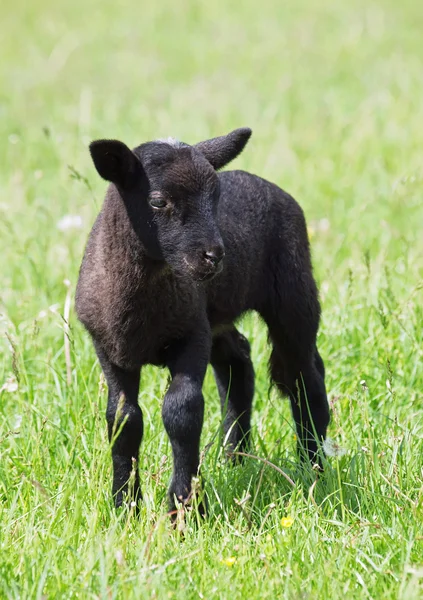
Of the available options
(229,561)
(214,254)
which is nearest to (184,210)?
(214,254)

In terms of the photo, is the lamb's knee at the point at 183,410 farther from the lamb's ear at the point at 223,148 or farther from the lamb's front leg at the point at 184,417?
the lamb's ear at the point at 223,148

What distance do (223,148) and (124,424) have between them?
140 cm

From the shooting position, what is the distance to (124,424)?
4438 mm

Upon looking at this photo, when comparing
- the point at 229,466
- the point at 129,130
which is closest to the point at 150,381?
the point at 229,466

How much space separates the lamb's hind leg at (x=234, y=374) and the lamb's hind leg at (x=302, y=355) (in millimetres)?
268

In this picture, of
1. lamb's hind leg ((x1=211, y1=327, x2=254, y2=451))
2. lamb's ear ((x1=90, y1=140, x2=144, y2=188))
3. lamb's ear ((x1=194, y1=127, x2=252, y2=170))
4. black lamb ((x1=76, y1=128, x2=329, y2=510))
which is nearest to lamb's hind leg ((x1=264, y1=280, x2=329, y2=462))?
black lamb ((x1=76, y1=128, x2=329, y2=510))

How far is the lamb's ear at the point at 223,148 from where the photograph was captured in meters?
4.61

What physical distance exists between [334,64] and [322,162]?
496 cm

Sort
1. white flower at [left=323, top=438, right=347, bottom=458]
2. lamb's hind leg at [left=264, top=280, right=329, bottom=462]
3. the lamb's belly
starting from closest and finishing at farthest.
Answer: the lamb's belly → white flower at [left=323, top=438, right=347, bottom=458] → lamb's hind leg at [left=264, top=280, right=329, bottom=462]

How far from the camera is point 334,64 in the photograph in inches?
571

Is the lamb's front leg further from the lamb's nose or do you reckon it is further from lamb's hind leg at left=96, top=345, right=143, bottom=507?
the lamb's nose

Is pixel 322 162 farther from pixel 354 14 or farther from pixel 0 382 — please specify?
pixel 354 14

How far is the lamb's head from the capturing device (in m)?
4.11

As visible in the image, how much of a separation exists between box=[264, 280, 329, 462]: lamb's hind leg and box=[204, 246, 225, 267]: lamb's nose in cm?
115
